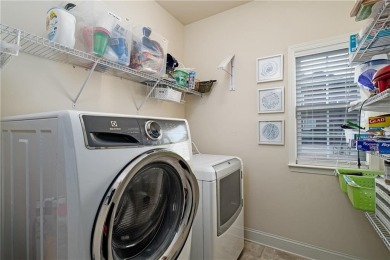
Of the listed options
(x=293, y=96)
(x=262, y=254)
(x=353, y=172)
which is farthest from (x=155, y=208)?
(x=293, y=96)

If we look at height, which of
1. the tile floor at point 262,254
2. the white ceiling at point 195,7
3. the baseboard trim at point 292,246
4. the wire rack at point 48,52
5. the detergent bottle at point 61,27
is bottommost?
the tile floor at point 262,254

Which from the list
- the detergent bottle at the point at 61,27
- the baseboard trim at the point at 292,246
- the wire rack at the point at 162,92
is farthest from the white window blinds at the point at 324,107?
the detergent bottle at the point at 61,27

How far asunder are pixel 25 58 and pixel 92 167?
103 cm

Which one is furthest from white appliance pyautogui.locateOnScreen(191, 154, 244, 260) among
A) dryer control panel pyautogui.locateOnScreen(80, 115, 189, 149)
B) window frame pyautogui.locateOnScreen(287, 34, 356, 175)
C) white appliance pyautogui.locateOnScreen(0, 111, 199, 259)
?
window frame pyautogui.locateOnScreen(287, 34, 356, 175)

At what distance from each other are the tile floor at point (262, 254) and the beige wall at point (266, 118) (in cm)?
16

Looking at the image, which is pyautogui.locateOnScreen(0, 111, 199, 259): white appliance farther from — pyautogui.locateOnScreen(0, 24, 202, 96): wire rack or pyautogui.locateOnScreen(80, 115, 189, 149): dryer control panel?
pyautogui.locateOnScreen(0, 24, 202, 96): wire rack

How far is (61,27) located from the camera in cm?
106

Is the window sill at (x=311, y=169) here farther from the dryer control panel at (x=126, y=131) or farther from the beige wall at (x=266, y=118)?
the dryer control panel at (x=126, y=131)

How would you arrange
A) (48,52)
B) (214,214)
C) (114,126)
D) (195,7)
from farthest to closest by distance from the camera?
(195,7)
(214,214)
(48,52)
(114,126)

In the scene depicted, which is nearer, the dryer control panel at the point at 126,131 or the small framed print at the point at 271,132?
the dryer control panel at the point at 126,131

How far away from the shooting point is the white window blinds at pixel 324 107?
179 cm

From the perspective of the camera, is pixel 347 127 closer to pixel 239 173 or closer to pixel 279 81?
pixel 279 81

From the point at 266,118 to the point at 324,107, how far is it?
0.53m

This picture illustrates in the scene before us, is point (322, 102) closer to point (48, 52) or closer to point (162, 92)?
point (162, 92)
